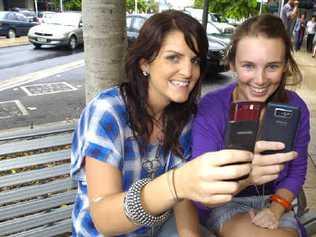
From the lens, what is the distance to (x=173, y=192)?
1.28 m

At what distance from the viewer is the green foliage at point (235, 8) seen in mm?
20203

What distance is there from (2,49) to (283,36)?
18.2 metres

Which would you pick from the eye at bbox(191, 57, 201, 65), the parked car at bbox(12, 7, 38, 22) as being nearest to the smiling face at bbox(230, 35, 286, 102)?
the eye at bbox(191, 57, 201, 65)

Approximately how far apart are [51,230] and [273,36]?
5.09 feet

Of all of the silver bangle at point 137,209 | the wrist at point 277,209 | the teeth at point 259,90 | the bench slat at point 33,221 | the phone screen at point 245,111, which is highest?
the phone screen at point 245,111

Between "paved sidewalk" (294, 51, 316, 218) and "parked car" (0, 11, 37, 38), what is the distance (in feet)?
50.4

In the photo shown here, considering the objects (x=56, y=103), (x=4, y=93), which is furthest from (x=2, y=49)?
(x=56, y=103)

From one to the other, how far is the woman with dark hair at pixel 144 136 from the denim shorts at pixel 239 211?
0.10 metres

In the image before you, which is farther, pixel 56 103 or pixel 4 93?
pixel 4 93

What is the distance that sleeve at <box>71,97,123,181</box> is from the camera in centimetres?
170

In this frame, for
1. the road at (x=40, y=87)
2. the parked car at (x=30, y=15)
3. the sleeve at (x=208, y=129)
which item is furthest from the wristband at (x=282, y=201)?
the parked car at (x=30, y=15)

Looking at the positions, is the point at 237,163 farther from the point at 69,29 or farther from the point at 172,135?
the point at 69,29

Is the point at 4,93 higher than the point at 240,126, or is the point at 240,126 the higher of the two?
the point at 240,126

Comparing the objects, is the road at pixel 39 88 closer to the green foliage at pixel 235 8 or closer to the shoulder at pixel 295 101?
the shoulder at pixel 295 101
